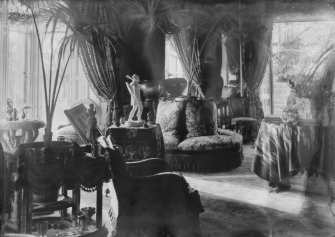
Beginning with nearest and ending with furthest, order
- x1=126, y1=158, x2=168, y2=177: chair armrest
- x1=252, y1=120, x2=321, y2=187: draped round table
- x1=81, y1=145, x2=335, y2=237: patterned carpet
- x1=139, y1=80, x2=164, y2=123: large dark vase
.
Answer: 1. x1=81, y1=145, x2=335, y2=237: patterned carpet
2. x1=126, y1=158, x2=168, y2=177: chair armrest
3. x1=252, y1=120, x2=321, y2=187: draped round table
4. x1=139, y1=80, x2=164, y2=123: large dark vase

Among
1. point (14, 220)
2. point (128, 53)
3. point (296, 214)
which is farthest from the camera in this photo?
point (128, 53)

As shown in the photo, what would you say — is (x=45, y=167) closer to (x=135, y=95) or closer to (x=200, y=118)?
(x=135, y=95)

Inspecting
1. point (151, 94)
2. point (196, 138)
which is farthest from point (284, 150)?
point (151, 94)

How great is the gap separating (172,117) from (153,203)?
2638 millimetres

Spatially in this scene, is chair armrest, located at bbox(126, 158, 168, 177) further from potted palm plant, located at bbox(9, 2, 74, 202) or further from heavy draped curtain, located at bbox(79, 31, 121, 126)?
heavy draped curtain, located at bbox(79, 31, 121, 126)

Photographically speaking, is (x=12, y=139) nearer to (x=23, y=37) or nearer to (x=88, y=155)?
(x=23, y=37)

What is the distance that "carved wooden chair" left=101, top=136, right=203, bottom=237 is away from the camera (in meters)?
2.52

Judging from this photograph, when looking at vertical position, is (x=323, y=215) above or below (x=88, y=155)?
below

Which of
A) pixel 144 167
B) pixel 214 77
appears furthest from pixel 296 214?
pixel 214 77

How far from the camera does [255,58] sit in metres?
4.40

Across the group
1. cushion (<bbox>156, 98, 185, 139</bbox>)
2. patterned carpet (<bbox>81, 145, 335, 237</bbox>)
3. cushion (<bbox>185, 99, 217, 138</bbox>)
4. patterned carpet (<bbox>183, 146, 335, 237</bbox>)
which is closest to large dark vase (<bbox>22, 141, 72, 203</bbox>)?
patterned carpet (<bbox>81, 145, 335, 237</bbox>)

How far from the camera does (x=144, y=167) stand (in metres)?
3.09

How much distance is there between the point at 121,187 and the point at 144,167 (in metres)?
0.59

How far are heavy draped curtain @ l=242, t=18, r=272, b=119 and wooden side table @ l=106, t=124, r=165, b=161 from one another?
1.41m
